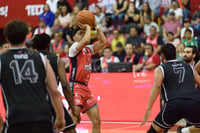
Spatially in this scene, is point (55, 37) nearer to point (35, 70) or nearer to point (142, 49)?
point (142, 49)

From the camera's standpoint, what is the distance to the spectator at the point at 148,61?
49.2ft

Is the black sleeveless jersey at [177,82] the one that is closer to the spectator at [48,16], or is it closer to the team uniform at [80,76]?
the team uniform at [80,76]

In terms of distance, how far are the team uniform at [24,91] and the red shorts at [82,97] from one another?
3.73 metres

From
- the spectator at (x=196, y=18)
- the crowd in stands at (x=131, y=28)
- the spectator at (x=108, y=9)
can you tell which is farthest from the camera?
the spectator at (x=108, y=9)

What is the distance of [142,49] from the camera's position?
16.6 meters

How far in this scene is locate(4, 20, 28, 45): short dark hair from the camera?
530 cm

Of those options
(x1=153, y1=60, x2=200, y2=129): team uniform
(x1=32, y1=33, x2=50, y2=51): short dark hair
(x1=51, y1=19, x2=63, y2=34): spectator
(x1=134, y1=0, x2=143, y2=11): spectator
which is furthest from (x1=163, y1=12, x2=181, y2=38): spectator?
(x1=32, y1=33, x2=50, y2=51): short dark hair

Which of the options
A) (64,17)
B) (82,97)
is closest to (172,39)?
(64,17)

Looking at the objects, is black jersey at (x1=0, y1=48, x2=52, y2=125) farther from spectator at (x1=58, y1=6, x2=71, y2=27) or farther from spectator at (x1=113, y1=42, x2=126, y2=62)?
spectator at (x1=58, y1=6, x2=71, y2=27)

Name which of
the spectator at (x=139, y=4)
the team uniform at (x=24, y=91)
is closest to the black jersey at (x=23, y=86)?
the team uniform at (x=24, y=91)

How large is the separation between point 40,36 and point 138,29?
1113 centimetres

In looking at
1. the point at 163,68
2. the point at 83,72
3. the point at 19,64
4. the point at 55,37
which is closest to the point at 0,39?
the point at 55,37

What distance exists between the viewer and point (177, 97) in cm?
788

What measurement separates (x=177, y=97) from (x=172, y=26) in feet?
31.8
